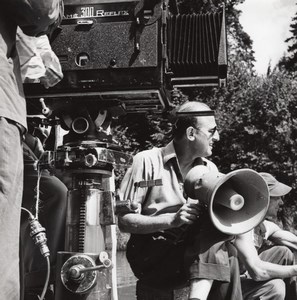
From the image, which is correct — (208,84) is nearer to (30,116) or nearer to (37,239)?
(30,116)

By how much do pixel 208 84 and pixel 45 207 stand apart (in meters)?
1.02

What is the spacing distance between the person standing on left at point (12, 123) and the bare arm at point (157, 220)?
0.95 m

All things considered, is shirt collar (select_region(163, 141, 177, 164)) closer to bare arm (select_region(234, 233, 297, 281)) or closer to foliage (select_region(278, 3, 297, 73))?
bare arm (select_region(234, 233, 297, 281))

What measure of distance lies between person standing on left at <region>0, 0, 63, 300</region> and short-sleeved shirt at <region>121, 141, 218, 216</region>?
119 centimetres

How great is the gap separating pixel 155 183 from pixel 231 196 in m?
0.42

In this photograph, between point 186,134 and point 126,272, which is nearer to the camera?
point 186,134

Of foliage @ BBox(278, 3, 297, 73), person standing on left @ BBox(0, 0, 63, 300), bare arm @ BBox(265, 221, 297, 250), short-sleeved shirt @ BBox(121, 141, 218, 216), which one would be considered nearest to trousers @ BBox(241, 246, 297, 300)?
bare arm @ BBox(265, 221, 297, 250)

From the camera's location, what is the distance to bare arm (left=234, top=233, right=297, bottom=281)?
3496 millimetres

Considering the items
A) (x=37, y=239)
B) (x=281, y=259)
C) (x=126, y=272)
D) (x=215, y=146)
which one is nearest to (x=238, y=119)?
(x=215, y=146)

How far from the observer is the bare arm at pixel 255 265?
3496 millimetres

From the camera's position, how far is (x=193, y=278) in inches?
109

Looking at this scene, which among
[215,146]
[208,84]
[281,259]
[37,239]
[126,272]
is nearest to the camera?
[37,239]

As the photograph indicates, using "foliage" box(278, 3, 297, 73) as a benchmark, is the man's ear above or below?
below

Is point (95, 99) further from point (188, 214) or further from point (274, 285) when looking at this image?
point (274, 285)
